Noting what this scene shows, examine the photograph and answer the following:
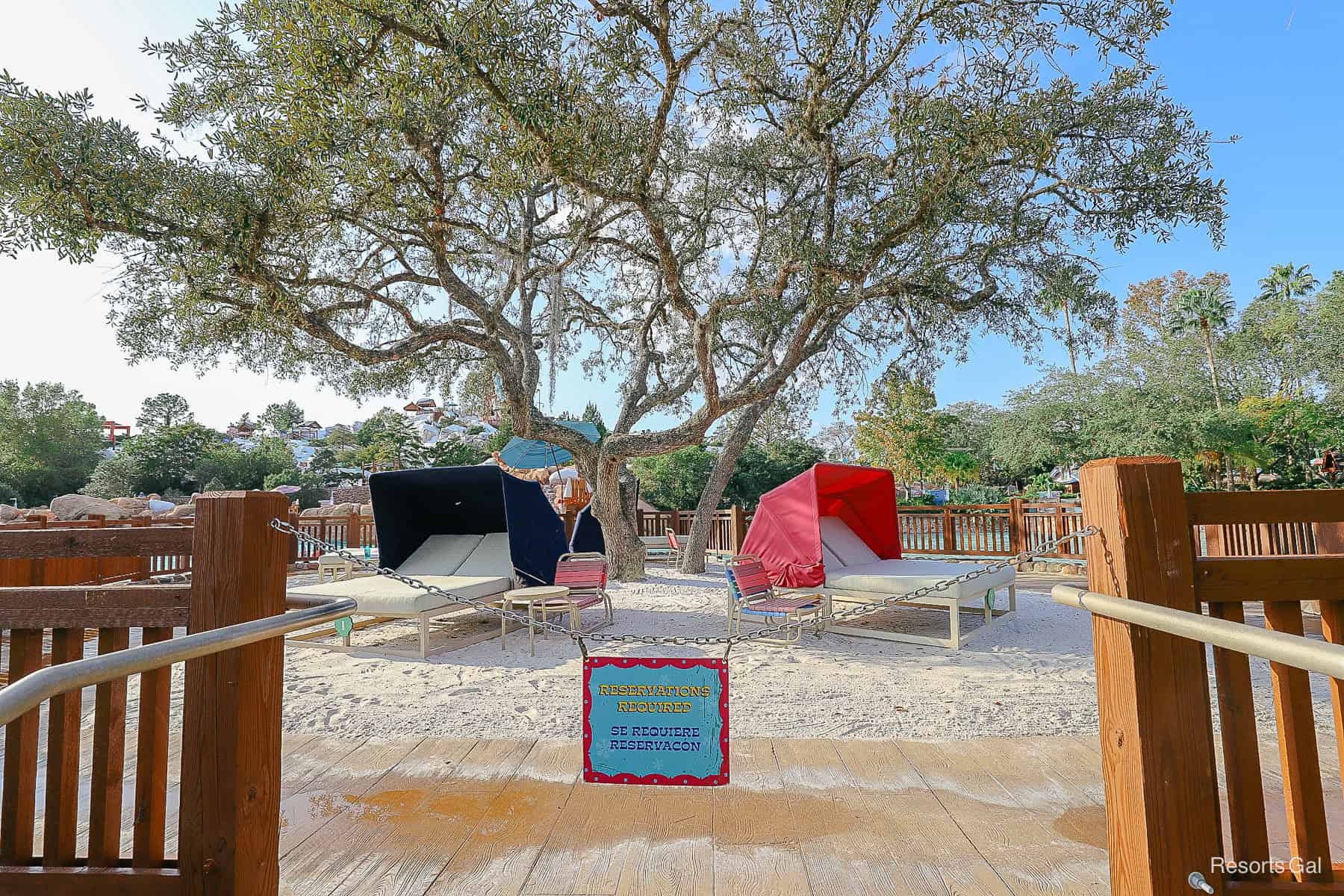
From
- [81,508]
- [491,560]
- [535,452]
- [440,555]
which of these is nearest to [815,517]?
[491,560]

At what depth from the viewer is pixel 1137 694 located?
1.60 meters

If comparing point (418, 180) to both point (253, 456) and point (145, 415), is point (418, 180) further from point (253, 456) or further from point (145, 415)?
point (145, 415)

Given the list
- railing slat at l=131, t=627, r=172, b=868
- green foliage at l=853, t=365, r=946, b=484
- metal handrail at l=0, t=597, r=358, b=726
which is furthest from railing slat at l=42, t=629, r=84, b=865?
green foliage at l=853, t=365, r=946, b=484

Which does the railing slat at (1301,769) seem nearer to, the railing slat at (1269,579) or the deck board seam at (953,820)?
the railing slat at (1269,579)

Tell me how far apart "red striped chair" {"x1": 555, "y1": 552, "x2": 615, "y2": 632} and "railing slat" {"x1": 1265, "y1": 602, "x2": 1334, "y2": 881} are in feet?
20.8

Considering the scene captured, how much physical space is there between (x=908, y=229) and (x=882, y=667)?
5560 mm

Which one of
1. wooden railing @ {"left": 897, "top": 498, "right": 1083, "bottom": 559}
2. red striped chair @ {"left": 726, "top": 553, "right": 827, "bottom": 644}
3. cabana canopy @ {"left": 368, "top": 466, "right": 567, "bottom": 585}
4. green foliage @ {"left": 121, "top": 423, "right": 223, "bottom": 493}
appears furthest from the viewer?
green foliage @ {"left": 121, "top": 423, "right": 223, "bottom": 493}

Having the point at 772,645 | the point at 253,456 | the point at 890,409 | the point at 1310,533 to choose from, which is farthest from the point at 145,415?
the point at 1310,533

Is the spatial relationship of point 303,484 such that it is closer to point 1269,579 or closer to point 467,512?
point 467,512

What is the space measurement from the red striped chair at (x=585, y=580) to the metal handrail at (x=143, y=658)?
18.3ft

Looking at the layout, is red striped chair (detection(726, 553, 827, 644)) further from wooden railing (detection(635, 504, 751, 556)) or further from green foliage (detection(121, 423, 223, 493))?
green foliage (detection(121, 423, 223, 493))

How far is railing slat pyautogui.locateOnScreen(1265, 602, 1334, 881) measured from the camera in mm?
1571

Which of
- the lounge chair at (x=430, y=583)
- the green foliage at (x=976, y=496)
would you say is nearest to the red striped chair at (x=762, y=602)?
the lounge chair at (x=430, y=583)

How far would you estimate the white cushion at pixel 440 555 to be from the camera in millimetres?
8648
